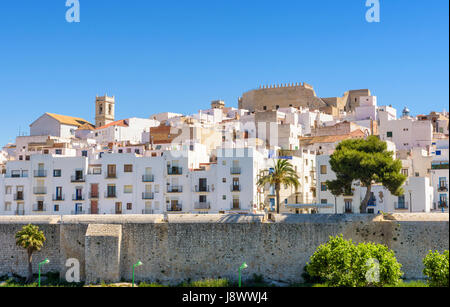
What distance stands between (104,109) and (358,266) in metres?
75.4

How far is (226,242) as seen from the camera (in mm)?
31344

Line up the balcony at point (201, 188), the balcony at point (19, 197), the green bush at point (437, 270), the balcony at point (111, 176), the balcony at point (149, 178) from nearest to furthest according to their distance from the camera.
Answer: the green bush at point (437, 270), the balcony at point (201, 188), the balcony at point (149, 178), the balcony at point (111, 176), the balcony at point (19, 197)

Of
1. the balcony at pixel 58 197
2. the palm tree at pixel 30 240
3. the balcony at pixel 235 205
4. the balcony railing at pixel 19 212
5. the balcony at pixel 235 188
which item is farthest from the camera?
the balcony railing at pixel 19 212

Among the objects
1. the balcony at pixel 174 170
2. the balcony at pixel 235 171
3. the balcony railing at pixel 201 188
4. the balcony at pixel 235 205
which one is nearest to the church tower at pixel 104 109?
the balcony at pixel 174 170

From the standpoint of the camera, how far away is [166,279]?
31750 mm

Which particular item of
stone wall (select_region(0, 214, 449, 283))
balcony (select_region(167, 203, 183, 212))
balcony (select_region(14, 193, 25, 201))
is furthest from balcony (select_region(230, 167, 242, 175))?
balcony (select_region(14, 193, 25, 201))

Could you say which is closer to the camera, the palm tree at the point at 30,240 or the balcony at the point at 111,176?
the palm tree at the point at 30,240

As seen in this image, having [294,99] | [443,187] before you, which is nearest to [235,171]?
[443,187]

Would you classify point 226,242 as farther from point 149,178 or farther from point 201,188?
point 149,178

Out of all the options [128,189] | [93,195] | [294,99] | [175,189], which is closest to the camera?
[175,189]

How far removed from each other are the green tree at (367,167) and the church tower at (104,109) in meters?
66.0

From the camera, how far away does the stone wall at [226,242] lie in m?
29.8

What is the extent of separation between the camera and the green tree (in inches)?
1260

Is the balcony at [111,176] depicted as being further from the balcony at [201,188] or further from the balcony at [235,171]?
the balcony at [235,171]
